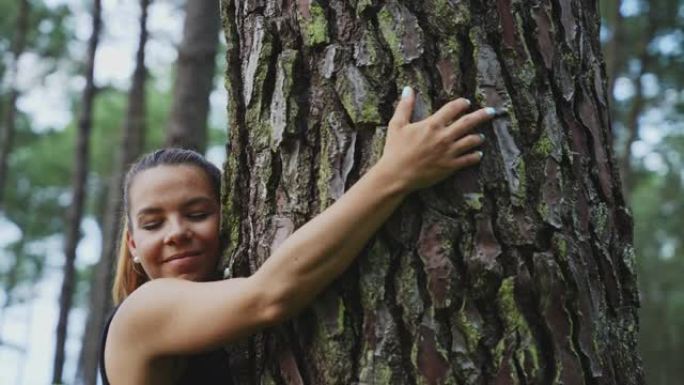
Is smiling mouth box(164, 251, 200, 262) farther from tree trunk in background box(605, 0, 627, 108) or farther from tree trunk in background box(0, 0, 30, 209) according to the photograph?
tree trunk in background box(0, 0, 30, 209)

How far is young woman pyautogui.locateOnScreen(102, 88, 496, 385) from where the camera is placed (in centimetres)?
221

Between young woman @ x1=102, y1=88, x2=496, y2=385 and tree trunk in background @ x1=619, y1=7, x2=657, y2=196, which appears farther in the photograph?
tree trunk in background @ x1=619, y1=7, x2=657, y2=196

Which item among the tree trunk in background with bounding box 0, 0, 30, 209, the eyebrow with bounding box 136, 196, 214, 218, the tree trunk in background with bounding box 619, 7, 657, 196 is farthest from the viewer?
the tree trunk in background with bounding box 0, 0, 30, 209

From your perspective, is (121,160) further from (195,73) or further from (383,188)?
(383,188)

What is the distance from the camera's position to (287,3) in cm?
246

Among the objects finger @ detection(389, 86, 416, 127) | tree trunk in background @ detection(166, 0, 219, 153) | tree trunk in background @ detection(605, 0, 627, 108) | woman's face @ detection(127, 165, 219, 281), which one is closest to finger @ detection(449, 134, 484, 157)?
finger @ detection(389, 86, 416, 127)

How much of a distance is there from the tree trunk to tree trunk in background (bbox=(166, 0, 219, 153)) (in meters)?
4.98

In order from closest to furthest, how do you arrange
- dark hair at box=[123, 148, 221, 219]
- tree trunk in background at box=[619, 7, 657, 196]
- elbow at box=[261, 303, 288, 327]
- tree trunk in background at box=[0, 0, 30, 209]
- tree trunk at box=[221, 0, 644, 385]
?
tree trunk at box=[221, 0, 644, 385] < elbow at box=[261, 303, 288, 327] < dark hair at box=[123, 148, 221, 219] < tree trunk in background at box=[619, 7, 657, 196] < tree trunk in background at box=[0, 0, 30, 209]

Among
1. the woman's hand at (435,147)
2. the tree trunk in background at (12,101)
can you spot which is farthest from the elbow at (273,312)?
the tree trunk in background at (12,101)

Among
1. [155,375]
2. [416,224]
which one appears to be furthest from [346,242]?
[155,375]

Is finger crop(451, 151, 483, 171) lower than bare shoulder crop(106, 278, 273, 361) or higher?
higher

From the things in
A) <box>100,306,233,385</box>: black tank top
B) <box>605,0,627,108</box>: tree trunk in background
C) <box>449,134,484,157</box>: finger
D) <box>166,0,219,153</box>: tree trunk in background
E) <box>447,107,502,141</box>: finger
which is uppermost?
<box>605,0,627,108</box>: tree trunk in background

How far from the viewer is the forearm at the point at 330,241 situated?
2.20 metres

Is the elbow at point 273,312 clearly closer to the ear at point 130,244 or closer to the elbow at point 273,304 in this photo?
the elbow at point 273,304
